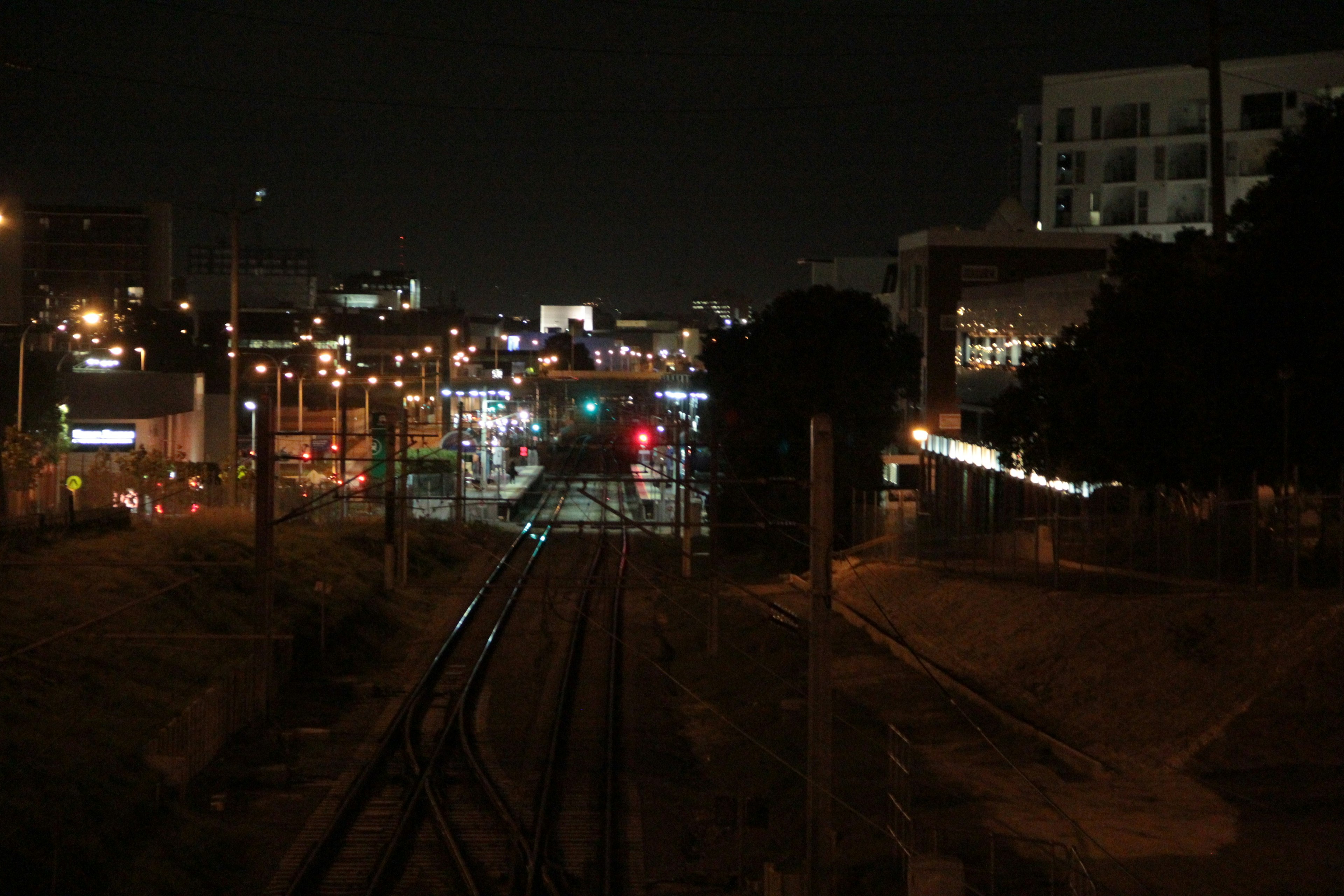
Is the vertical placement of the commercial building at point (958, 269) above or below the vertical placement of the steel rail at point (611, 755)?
above

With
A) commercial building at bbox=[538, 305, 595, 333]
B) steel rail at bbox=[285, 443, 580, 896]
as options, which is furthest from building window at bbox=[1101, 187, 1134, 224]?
commercial building at bbox=[538, 305, 595, 333]

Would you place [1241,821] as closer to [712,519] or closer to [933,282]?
[712,519]

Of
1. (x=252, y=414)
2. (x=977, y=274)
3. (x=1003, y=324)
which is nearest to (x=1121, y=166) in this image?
(x=977, y=274)

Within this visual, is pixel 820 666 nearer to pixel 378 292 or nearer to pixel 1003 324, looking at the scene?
pixel 1003 324

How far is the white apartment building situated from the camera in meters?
44.2

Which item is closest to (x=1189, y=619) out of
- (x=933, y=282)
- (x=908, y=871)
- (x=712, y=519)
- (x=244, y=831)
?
(x=908, y=871)

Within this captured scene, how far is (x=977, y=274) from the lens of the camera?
136 feet

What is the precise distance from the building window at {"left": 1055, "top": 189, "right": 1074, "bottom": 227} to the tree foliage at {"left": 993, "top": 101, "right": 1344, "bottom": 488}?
32.7 meters

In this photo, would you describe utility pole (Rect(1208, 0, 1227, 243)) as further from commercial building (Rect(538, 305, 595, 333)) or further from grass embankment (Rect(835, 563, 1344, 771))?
commercial building (Rect(538, 305, 595, 333))

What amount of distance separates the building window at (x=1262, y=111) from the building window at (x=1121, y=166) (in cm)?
390

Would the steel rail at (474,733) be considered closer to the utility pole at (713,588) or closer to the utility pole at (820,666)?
the utility pole at (713,588)

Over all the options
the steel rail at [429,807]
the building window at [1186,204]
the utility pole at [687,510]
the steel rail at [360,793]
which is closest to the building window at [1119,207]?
the building window at [1186,204]

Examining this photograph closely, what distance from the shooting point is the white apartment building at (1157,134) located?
4425cm

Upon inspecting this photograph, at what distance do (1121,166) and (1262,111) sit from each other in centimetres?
517
